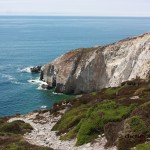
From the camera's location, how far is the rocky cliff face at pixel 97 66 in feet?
257

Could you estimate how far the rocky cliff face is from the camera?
78.3 metres

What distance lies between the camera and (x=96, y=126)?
82.1 feet

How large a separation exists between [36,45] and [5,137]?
162m

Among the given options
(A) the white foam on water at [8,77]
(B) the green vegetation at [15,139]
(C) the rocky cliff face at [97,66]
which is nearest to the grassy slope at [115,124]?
(B) the green vegetation at [15,139]

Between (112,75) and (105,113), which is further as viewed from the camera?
(112,75)

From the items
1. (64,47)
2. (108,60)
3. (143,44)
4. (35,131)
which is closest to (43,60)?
(64,47)

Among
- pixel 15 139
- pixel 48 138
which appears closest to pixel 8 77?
pixel 48 138

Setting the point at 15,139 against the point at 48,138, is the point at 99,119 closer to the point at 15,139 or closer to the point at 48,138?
the point at 48,138

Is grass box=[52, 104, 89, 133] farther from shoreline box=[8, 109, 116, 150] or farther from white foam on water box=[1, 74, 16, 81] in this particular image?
white foam on water box=[1, 74, 16, 81]

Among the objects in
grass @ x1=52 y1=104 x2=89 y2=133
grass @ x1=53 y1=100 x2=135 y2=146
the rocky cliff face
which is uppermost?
grass @ x1=53 y1=100 x2=135 y2=146

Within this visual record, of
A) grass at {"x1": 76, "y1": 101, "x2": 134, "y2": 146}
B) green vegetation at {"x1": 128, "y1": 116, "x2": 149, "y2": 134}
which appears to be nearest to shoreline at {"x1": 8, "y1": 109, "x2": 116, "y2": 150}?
grass at {"x1": 76, "y1": 101, "x2": 134, "y2": 146}

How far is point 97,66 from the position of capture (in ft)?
291

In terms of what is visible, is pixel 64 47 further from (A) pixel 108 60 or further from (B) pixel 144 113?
(B) pixel 144 113

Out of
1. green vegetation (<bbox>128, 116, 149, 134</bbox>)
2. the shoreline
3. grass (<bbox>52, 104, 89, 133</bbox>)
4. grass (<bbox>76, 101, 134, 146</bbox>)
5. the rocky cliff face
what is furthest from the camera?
the rocky cliff face
